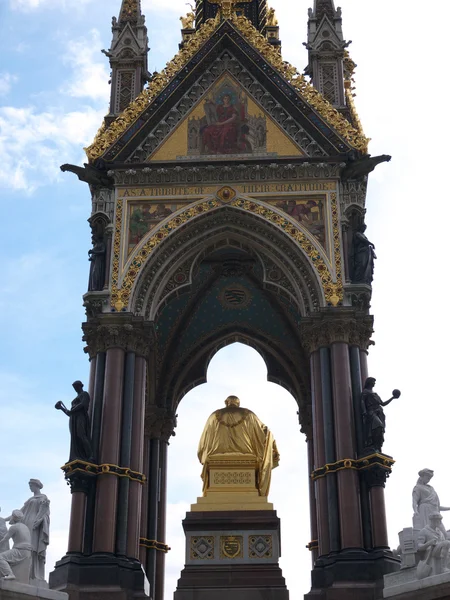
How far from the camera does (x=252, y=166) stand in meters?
22.2

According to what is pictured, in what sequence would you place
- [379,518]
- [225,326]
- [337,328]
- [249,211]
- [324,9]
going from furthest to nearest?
[225,326], [324,9], [249,211], [337,328], [379,518]

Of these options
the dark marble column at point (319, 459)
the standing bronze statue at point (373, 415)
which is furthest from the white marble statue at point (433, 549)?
the dark marble column at point (319, 459)

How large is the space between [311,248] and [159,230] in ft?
11.1

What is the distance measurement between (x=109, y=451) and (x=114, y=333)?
261 cm

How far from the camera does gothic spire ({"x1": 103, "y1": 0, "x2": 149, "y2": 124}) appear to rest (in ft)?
79.3

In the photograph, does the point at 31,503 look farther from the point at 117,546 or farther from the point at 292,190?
the point at 292,190

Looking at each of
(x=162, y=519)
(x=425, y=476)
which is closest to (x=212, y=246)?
(x=162, y=519)

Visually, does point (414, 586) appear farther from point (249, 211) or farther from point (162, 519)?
point (249, 211)

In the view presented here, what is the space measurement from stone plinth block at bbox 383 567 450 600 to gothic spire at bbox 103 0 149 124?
12.7 meters

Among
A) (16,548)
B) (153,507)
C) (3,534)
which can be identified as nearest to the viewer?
(16,548)

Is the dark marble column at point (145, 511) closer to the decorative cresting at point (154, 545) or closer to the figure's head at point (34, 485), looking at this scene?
the decorative cresting at point (154, 545)

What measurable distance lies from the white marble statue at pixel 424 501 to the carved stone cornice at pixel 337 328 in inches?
148

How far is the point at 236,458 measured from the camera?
21.9 meters

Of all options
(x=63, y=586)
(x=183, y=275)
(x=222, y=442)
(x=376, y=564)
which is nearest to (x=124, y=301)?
(x=183, y=275)
